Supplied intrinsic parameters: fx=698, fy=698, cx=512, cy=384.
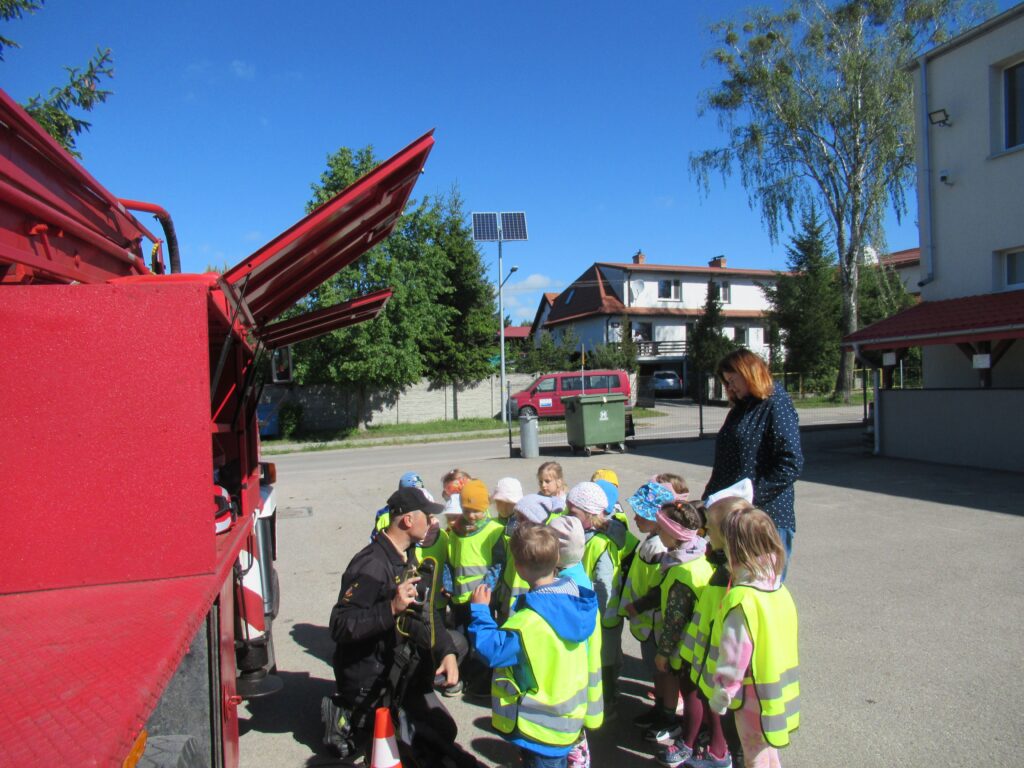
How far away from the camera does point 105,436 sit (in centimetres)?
201

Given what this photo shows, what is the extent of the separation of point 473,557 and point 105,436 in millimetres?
2490

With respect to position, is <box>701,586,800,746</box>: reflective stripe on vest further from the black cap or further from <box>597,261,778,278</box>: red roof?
<box>597,261,778,278</box>: red roof

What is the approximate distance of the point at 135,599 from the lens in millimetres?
1920

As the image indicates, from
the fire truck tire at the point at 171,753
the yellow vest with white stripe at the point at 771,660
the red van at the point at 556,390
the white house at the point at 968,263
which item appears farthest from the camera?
the red van at the point at 556,390

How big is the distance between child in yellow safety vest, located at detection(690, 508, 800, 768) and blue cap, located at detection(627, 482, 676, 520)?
89cm

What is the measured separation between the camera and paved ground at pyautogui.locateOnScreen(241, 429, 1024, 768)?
3.48m

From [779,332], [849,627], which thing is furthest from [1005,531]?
[779,332]

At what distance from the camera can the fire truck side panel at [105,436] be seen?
194 centimetres

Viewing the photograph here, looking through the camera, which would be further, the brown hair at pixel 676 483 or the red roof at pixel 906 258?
the red roof at pixel 906 258

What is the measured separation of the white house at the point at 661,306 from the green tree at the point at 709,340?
345 cm

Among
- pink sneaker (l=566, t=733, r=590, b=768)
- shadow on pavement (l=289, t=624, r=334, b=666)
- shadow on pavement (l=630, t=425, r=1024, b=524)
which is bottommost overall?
shadow on pavement (l=289, t=624, r=334, b=666)

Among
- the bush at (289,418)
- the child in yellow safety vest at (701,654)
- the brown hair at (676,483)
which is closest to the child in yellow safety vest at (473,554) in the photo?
the brown hair at (676,483)

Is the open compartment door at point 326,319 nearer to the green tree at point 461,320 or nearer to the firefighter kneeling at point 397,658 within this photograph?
the firefighter kneeling at point 397,658

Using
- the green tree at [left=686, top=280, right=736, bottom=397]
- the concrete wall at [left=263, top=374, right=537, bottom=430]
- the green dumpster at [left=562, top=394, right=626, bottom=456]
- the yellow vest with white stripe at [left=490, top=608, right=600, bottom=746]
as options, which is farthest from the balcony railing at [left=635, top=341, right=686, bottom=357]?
the yellow vest with white stripe at [left=490, top=608, right=600, bottom=746]
